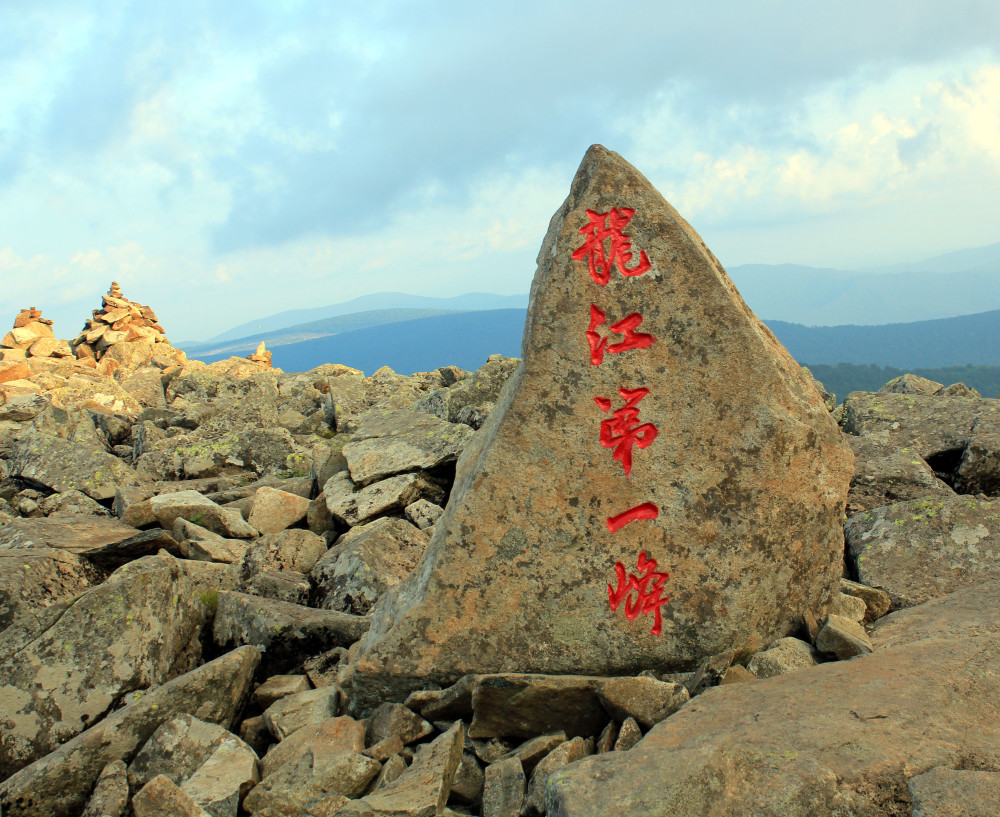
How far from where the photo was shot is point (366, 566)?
750cm

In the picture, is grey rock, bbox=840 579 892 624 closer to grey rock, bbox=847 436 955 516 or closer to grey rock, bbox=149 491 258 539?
grey rock, bbox=847 436 955 516

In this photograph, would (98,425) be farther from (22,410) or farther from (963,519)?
(963,519)

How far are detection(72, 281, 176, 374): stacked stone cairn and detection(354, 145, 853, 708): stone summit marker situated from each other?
1244 inches

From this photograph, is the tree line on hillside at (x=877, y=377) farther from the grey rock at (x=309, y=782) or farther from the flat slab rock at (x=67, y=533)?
the grey rock at (x=309, y=782)

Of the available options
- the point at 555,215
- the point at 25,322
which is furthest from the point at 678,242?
the point at 25,322

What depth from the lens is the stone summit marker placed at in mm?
5227

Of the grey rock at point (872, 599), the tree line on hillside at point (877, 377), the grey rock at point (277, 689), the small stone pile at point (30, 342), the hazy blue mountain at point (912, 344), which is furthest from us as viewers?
the hazy blue mountain at point (912, 344)

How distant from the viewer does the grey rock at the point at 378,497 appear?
901 centimetres

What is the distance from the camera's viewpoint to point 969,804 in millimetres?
2977

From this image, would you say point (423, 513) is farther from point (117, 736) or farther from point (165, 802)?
point (165, 802)

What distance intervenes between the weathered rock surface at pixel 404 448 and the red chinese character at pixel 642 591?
418cm

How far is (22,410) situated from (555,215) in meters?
17.0

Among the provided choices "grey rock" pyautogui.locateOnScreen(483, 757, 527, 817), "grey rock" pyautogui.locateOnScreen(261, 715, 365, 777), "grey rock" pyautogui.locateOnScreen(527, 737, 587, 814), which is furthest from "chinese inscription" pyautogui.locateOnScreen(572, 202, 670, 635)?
"grey rock" pyautogui.locateOnScreen(261, 715, 365, 777)

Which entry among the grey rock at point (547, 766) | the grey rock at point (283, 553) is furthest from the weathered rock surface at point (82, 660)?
the grey rock at point (547, 766)
